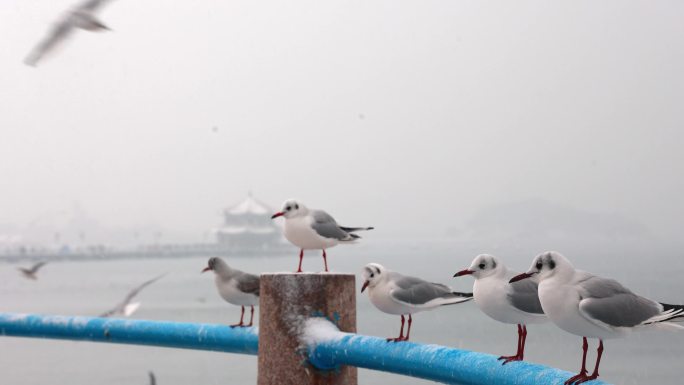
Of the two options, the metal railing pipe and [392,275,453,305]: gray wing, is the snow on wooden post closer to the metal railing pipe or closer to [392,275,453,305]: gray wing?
the metal railing pipe

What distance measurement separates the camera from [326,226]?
436cm

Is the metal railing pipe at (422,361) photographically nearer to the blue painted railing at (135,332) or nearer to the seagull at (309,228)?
the blue painted railing at (135,332)

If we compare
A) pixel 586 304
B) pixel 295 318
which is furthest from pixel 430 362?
pixel 295 318

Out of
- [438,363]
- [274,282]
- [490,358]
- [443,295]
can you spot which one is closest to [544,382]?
[490,358]

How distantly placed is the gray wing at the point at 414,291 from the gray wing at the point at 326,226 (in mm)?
681

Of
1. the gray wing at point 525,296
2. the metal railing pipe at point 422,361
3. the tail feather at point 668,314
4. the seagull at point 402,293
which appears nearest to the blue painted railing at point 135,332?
the metal railing pipe at point 422,361

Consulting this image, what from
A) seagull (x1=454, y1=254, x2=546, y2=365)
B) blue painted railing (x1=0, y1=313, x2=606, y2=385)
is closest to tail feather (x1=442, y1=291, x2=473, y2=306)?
seagull (x1=454, y1=254, x2=546, y2=365)

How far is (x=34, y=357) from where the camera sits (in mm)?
80375

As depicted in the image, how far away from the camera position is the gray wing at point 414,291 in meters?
3.61

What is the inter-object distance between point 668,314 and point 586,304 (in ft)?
0.83

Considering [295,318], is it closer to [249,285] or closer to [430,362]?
[430,362]

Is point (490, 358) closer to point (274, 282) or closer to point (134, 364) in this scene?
point (274, 282)

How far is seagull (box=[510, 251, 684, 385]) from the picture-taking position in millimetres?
2621

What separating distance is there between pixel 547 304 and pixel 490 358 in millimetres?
372
